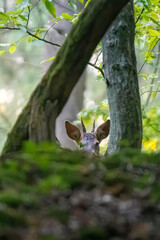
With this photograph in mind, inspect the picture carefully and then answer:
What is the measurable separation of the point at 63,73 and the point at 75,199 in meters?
1.05

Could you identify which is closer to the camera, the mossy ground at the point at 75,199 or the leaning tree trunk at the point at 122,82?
the mossy ground at the point at 75,199

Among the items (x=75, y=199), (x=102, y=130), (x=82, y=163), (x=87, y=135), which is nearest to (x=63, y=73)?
(x=82, y=163)

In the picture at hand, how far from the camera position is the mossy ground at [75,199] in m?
1.45

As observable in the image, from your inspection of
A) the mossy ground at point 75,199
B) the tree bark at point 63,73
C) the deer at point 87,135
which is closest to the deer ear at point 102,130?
the deer at point 87,135

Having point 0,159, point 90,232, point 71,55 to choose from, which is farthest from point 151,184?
point 71,55

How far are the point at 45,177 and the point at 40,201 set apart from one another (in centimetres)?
21

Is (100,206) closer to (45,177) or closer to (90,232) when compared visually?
(90,232)

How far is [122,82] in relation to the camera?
13.0 feet

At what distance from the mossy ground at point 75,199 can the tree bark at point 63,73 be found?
49 cm

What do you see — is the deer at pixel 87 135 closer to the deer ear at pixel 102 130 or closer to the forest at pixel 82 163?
the deer ear at pixel 102 130

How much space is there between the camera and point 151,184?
1.77 m

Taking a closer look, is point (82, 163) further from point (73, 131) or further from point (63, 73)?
point (73, 131)

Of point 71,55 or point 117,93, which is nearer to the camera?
point 71,55

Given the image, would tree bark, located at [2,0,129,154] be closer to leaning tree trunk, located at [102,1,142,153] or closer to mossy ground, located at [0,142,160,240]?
mossy ground, located at [0,142,160,240]
